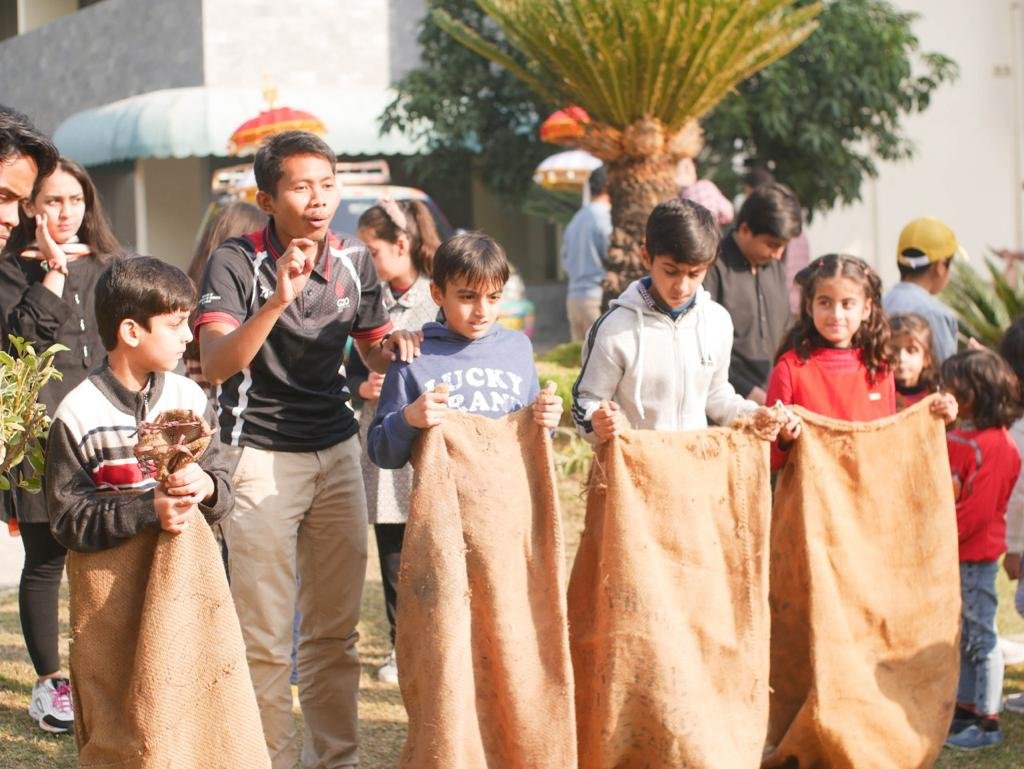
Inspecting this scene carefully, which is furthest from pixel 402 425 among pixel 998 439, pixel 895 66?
pixel 895 66

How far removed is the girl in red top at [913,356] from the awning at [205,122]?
12.1 meters

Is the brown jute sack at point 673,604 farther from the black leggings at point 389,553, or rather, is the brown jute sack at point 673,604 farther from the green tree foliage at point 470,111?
the green tree foliage at point 470,111

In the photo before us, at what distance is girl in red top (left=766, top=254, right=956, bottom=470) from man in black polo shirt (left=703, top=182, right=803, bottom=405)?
762mm

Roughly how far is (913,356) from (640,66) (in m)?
5.15

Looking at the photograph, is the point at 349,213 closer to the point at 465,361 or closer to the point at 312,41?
the point at 312,41

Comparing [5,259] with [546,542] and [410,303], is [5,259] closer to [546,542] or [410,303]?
[410,303]

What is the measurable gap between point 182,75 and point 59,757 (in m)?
15.2

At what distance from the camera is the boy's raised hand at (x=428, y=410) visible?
3902 millimetres

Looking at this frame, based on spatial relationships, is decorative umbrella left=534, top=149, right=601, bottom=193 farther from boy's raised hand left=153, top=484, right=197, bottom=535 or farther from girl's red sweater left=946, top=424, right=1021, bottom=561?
boy's raised hand left=153, top=484, right=197, bottom=535

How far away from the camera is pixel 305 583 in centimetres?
446

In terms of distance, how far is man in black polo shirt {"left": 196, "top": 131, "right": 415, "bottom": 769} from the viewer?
4.16 m

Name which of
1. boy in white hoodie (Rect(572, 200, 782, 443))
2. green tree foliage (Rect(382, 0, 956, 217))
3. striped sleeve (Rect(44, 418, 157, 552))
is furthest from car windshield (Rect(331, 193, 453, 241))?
striped sleeve (Rect(44, 418, 157, 552))

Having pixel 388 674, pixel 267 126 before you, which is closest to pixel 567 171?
pixel 267 126

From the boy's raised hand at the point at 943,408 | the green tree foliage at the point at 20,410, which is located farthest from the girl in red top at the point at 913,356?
the green tree foliage at the point at 20,410
